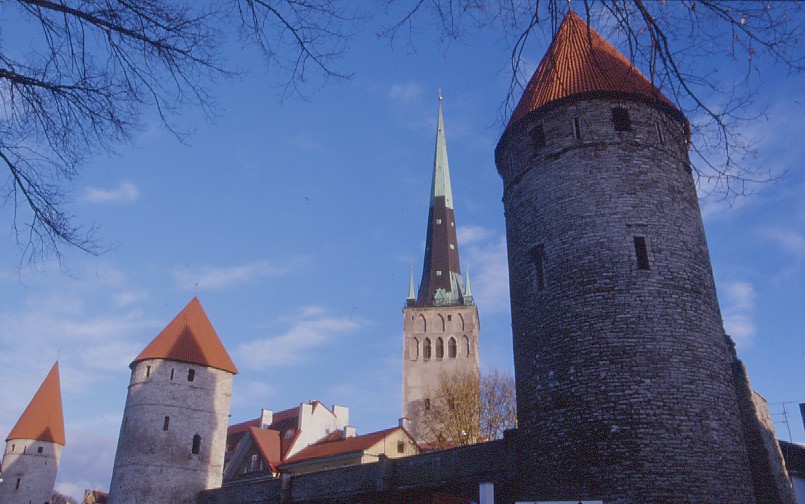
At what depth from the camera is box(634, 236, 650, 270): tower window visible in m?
12.7

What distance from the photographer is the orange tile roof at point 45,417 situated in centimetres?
4266

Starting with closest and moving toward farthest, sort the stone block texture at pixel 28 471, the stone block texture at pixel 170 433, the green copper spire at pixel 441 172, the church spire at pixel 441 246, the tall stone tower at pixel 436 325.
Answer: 1. the stone block texture at pixel 170 433
2. the stone block texture at pixel 28 471
3. the tall stone tower at pixel 436 325
4. the church spire at pixel 441 246
5. the green copper spire at pixel 441 172

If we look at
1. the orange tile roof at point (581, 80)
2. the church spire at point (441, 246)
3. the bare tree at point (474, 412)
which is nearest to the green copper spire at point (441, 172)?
the church spire at point (441, 246)

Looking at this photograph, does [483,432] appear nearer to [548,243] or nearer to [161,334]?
[161,334]

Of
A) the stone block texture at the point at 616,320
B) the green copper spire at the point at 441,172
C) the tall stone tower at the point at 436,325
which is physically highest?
the green copper spire at the point at 441,172

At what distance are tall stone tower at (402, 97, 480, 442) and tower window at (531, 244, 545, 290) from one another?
33.1 m

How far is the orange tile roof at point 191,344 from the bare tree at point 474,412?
472 inches

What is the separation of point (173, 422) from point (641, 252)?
21714 mm

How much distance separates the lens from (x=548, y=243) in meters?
13.5

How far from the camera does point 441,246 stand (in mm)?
55500

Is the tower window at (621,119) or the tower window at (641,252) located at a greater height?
the tower window at (621,119)

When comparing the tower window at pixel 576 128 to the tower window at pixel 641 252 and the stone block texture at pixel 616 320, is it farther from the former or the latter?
the tower window at pixel 641 252

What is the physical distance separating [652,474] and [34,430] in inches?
1683

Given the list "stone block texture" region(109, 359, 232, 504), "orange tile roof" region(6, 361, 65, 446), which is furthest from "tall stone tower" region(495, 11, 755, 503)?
"orange tile roof" region(6, 361, 65, 446)
